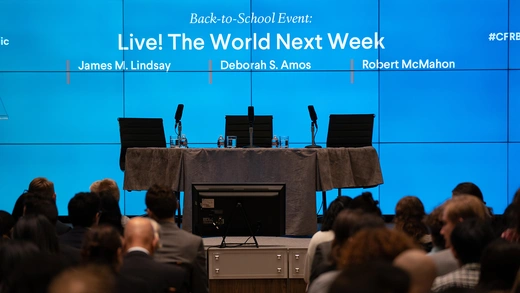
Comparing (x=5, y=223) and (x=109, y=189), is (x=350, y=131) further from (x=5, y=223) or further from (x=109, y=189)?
(x=5, y=223)

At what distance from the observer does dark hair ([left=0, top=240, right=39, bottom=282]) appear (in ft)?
9.28

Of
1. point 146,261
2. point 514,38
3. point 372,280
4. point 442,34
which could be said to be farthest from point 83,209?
point 514,38

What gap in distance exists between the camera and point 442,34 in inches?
384

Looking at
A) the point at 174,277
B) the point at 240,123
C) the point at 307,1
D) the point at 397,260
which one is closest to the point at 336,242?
the point at 174,277

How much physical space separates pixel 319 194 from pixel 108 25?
138 inches

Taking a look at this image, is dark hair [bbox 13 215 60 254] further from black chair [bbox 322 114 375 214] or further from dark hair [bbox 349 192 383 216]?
black chair [bbox 322 114 375 214]

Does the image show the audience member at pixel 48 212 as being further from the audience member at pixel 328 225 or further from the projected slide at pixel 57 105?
the projected slide at pixel 57 105

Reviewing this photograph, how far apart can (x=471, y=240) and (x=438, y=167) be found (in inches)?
273

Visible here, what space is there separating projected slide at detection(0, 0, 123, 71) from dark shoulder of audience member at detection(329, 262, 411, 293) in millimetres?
8480

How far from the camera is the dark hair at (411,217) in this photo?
13.6 ft

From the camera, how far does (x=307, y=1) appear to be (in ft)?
31.8

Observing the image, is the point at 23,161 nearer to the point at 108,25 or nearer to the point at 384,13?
the point at 108,25

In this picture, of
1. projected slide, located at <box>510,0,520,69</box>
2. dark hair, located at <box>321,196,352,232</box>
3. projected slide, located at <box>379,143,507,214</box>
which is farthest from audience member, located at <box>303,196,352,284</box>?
projected slide, located at <box>510,0,520,69</box>

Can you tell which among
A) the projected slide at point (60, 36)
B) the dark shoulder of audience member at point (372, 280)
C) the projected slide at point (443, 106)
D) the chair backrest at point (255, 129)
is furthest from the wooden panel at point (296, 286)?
the projected slide at point (60, 36)
